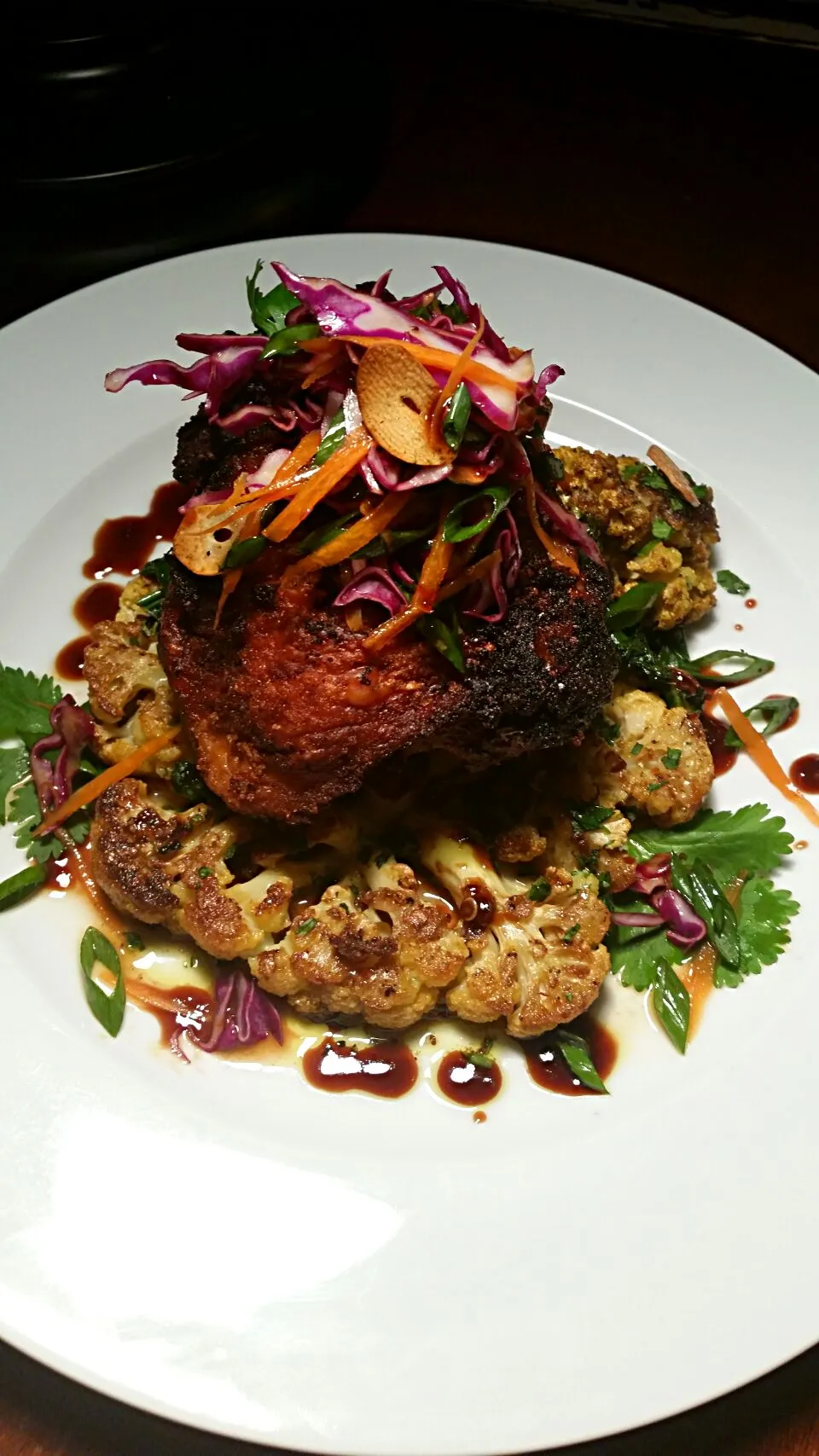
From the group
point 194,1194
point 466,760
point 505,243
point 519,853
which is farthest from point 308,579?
point 505,243

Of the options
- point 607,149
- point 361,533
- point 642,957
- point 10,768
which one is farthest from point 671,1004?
point 607,149

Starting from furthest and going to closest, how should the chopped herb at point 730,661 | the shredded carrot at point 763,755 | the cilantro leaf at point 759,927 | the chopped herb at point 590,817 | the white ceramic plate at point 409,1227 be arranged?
the chopped herb at point 730,661 → the shredded carrot at point 763,755 → the chopped herb at point 590,817 → the cilantro leaf at point 759,927 → the white ceramic plate at point 409,1227

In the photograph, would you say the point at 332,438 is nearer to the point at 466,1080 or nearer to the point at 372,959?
the point at 372,959

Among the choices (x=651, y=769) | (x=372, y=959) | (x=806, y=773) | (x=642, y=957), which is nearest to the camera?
(x=372, y=959)

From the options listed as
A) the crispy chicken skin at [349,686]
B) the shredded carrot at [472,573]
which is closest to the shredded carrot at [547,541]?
the crispy chicken skin at [349,686]

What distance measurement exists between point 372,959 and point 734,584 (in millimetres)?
1565

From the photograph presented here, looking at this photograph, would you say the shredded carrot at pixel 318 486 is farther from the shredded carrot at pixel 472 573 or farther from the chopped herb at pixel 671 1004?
the chopped herb at pixel 671 1004

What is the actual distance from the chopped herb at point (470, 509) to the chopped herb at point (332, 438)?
0.93 ft

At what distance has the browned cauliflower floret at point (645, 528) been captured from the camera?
10.1 feet

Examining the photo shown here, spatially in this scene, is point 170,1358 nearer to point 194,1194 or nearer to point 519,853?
point 194,1194

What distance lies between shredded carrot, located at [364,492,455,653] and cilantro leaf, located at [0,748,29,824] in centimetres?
109

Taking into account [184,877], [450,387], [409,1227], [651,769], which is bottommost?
[409,1227]

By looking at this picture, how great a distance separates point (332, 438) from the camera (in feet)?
7.97

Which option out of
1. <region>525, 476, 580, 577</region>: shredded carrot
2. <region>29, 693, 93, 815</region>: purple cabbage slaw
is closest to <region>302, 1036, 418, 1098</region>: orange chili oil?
<region>29, 693, 93, 815</region>: purple cabbage slaw
